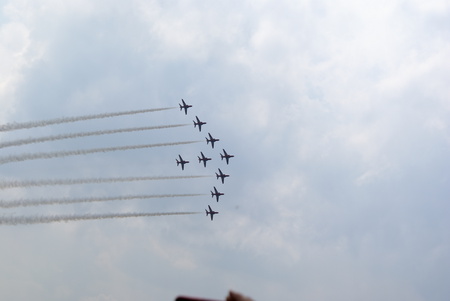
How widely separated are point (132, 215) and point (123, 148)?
1377 centimetres

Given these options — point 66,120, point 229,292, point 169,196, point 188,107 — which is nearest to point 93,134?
point 66,120

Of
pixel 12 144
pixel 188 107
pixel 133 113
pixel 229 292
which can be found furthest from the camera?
pixel 188 107

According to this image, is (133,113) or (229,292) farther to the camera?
(133,113)

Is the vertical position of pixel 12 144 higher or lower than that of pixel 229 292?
higher

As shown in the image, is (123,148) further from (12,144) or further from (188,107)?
(188,107)

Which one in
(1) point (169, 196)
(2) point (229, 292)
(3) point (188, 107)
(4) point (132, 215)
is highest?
(3) point (188, 107)

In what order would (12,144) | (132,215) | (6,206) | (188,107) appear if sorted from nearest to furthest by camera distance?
(6,206)
(12,144)
(132,215)
(188,107)

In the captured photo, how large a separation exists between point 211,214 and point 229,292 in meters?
144

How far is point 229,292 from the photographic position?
16.5 metres

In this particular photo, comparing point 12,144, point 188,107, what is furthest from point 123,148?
point 188,107

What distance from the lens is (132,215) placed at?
99812 mm

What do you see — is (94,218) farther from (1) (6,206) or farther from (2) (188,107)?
(2) (188,107)

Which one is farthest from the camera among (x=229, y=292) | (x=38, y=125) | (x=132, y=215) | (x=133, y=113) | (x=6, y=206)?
(x=133, y=113)

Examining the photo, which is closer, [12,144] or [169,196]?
[12,144]
